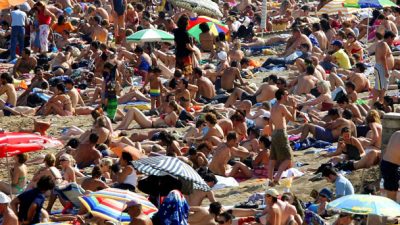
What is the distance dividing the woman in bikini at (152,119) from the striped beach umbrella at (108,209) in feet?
25.7

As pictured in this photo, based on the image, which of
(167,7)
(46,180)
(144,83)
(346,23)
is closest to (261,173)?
(46,180)

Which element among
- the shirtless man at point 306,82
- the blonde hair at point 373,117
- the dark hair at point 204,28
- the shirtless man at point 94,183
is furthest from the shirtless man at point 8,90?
the blonde hair at point 373,117

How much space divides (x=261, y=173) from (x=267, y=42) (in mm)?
11800

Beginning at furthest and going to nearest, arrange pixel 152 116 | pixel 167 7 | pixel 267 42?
pixel 167 7, pixel 267 42, pixel 152 116

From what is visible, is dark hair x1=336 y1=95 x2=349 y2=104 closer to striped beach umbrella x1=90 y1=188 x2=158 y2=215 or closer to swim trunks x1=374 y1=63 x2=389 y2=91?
swim trunks x1=374 y1=63 x2=389 y2=91

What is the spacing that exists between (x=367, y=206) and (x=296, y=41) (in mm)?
13589

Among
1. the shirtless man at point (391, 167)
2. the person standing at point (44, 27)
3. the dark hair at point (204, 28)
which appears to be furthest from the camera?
the person standing at point (44, 27)

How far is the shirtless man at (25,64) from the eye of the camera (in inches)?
1080

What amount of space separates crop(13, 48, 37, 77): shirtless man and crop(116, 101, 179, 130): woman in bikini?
5.43 meters


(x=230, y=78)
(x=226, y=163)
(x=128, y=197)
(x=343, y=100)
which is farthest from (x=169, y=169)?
(x=230, y=78)

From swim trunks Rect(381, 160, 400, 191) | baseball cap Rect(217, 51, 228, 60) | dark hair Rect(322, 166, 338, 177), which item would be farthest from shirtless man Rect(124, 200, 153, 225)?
baseball cap Rect(217, 51, 228, 60)

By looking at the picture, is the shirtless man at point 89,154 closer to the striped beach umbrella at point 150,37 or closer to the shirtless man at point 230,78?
the shirtless man at point 230,78

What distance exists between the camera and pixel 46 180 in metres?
15.0

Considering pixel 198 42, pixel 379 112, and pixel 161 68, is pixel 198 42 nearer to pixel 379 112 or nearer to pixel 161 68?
pixel 161 68
